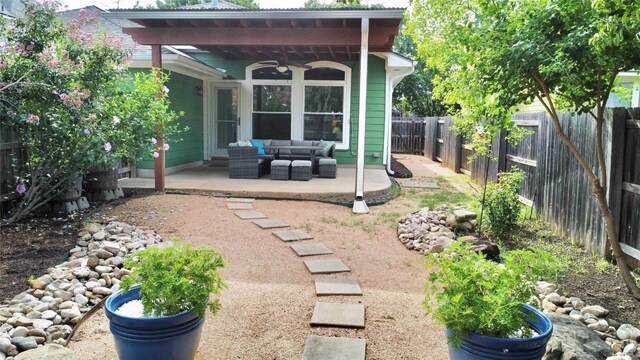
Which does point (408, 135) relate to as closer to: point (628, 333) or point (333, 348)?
point (628, 333)

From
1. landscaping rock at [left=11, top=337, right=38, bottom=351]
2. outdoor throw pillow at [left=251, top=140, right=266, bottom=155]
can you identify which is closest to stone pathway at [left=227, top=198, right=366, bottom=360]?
landscaping rock at [left=11, top=337, right=38, bottom=351]

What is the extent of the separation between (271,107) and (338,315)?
28.7ft

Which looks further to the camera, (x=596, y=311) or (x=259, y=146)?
(x=259, y=146)

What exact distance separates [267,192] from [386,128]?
4.46m

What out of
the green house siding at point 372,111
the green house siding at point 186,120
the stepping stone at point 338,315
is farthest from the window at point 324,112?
the stepping stone at point 338,315

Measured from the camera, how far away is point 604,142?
494 centimetres

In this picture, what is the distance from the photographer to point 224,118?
1217 cm

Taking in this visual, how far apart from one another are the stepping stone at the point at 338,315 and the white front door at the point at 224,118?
878 cm

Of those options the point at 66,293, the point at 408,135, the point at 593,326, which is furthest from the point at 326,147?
the point at 408,135

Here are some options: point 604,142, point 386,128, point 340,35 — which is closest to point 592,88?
point 604,142

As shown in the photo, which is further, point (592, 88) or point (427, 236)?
point (427, 236)

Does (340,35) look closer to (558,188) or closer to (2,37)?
(558,188)

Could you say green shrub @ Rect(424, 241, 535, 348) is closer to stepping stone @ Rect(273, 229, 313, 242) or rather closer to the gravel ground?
the gravel ground

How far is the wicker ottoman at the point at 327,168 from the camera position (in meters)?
9.46
